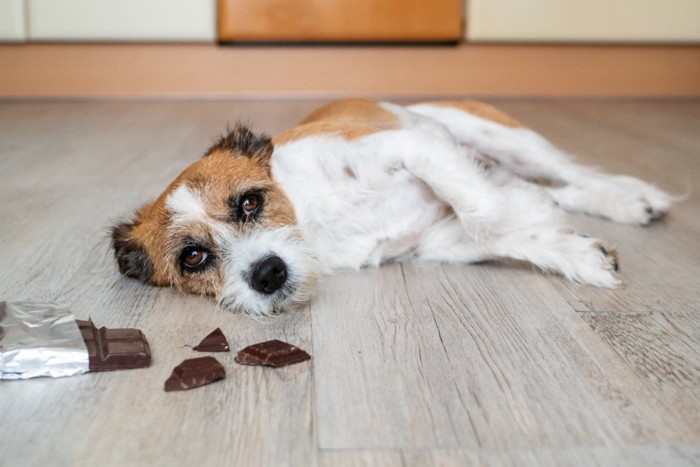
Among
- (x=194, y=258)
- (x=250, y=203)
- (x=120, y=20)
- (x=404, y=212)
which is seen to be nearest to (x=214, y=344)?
(x=194, y=258)

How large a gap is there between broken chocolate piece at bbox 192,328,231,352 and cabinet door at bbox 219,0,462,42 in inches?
144

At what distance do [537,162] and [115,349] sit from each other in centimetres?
174

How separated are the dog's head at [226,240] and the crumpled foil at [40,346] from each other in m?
0.36

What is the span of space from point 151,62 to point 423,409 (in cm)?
446

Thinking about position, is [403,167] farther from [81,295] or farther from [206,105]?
[206,105]

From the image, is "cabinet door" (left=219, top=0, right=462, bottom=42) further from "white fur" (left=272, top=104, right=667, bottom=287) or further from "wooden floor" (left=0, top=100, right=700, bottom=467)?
"white fur" (left=272, top=104, right=667, bottom=287)

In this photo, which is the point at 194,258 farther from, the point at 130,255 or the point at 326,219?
the point at 326,219

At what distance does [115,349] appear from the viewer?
5.28 feet

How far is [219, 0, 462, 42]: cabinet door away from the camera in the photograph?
16.5 feet

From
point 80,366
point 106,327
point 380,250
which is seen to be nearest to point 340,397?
point 80,366

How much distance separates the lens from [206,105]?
527 centimetres

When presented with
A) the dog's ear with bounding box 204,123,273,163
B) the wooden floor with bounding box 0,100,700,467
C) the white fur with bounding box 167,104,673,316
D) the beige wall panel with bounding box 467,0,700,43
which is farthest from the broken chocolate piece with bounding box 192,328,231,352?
the beige wall panel with bounding box 467,0,700,43

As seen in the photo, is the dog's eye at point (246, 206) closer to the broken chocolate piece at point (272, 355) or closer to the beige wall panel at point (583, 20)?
the broken chocolate piece at point (272, 355)

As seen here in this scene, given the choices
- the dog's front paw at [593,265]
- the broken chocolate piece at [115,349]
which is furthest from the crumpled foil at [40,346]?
the dog's front paw at [593,265]
